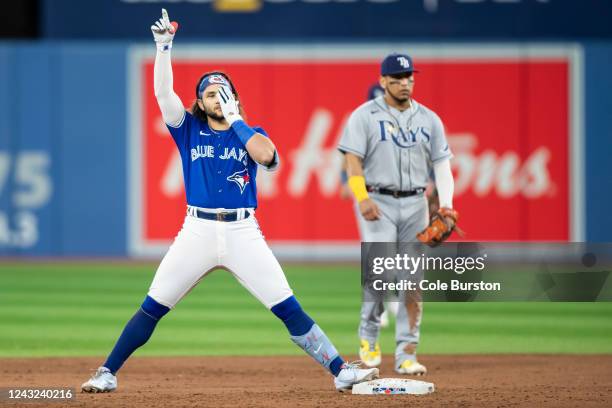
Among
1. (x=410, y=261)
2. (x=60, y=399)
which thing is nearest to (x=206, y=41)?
(x=410, y=261)

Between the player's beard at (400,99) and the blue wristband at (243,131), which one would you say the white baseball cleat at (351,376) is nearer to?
the blue wristband at (243,131)

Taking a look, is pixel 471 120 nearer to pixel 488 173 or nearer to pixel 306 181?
pixel 488 173

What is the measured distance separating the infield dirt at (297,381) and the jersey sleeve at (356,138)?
1483mm

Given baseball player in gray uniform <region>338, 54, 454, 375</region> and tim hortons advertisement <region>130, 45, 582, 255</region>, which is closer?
baseball player in gray uniform <region>338, 54, 454, 375</region>

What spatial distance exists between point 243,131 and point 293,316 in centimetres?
106

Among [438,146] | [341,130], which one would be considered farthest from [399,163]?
[341,130]

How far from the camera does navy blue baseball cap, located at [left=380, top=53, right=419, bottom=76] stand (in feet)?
25.0

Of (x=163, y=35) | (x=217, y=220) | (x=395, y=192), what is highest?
(x=163, y=35)

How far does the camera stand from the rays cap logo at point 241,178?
6430 mm

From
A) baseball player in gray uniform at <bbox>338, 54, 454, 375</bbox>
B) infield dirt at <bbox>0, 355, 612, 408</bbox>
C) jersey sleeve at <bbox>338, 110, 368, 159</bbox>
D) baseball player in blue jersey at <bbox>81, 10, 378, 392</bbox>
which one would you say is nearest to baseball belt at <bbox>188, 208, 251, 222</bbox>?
baseball player in blue jersey at <bbox>81, 10, 378, 392</bbox>

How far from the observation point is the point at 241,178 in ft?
21.2

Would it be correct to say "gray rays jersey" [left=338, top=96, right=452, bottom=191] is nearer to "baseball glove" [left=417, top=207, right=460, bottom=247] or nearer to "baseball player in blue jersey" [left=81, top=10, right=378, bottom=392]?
"baseball glove" [left=417, top=207, right=460, bottom=247]

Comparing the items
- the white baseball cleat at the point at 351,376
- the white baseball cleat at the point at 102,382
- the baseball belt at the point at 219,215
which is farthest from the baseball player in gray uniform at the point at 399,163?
the white baseball cleat at the point at 102,382
